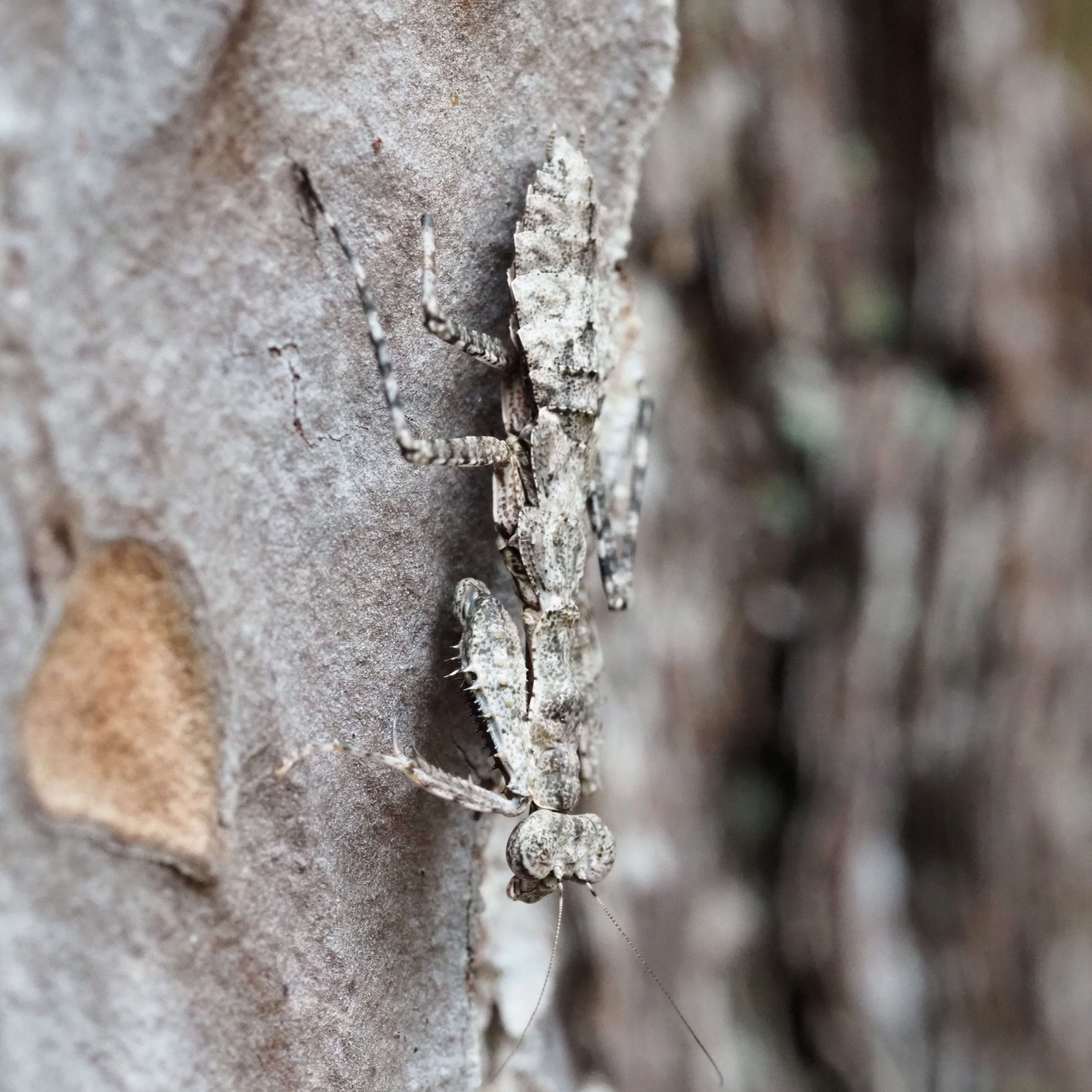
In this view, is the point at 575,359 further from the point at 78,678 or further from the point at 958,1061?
the point at 958,1061

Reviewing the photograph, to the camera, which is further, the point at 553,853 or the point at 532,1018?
the point at 532,1018

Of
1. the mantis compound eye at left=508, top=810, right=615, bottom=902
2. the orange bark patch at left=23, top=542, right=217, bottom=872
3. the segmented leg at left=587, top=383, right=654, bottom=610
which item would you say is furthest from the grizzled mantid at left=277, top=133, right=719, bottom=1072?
the orange bark patch at left=23, top=542, right=217, bottom=872

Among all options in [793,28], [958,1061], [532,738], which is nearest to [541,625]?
[532,738]

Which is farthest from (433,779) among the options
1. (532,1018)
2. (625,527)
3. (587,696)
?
(625,527)

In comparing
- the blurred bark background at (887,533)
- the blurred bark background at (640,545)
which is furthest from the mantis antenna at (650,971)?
the blurred bark background at (887,533)

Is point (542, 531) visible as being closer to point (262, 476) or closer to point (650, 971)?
point (262, 476)

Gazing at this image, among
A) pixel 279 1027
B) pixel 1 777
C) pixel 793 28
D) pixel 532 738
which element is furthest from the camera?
pixel 793 28
